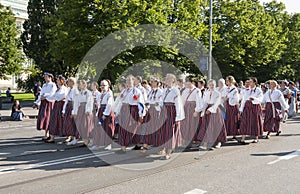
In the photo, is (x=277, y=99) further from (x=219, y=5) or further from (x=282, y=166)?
(x=219, y=5)

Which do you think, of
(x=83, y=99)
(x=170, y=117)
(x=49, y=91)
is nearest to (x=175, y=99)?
(x=170, y=117)

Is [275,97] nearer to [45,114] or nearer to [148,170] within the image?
[148,170]

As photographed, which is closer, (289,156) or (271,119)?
(289,156)

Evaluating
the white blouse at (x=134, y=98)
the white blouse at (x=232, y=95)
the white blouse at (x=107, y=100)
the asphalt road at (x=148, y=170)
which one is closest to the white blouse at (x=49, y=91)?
the asphalt road at (x=148, y=170)

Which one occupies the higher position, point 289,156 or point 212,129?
point 212,129

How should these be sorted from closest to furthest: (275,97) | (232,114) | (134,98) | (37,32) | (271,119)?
(134,98) → (232,114) → (271,119) → (275,97) → (37,32)

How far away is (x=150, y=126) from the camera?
9.14 m

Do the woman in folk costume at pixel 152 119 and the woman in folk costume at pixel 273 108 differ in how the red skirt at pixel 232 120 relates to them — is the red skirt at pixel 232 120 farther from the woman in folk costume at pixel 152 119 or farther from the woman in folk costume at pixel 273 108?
the woman in folk costume at pixel 152 119

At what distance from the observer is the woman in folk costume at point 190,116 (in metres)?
10.2

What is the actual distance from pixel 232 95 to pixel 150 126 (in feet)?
10.3

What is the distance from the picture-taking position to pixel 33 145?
413 inches

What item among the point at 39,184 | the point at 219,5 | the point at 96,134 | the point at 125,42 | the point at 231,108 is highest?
the point at 219,5

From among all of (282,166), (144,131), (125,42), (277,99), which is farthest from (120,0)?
(282,166)

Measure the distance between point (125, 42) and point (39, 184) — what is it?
51.7 feet
